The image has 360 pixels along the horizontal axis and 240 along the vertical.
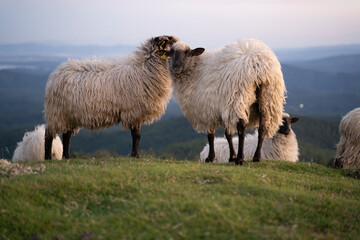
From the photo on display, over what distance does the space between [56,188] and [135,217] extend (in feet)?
5.53

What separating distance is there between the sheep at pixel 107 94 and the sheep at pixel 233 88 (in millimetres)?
1075

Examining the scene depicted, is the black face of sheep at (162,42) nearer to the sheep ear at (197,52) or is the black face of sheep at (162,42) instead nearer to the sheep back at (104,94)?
the sheep back at (104,94)

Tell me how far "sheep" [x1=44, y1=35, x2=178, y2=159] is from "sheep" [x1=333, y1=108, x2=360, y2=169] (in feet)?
15.6

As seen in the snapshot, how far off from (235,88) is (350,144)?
3835 mm

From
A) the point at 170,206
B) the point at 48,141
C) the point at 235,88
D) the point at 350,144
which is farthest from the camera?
A: the point at 48,141

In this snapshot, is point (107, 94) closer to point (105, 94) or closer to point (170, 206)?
point (105, 94)

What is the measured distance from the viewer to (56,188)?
19.4 ft

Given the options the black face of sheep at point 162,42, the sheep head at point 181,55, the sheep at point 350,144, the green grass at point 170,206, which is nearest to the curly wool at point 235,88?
the sheep head at point 181,55

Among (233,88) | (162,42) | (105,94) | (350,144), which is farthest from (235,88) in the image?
(350,144)

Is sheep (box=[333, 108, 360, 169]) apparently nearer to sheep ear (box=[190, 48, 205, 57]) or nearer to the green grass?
the green grass

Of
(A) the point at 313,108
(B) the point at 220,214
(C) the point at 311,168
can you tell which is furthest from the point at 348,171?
(A) the point at 313,108

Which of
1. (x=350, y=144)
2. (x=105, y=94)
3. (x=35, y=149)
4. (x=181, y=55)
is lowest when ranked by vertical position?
(x=35, y=149)

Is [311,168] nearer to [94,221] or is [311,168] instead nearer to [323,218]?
[323,218]

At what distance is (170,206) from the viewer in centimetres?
509
